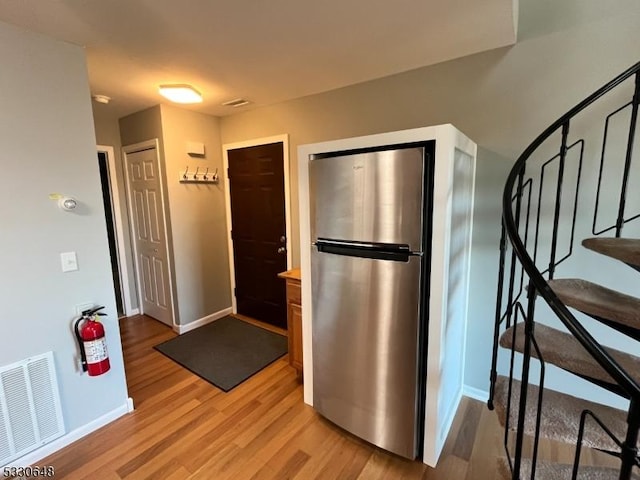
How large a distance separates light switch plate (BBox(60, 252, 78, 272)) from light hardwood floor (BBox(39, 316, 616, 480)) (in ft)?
3.68

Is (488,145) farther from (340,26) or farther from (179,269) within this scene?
(179,269)

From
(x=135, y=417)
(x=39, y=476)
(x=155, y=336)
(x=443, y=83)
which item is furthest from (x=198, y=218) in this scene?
(x=443, y=83)

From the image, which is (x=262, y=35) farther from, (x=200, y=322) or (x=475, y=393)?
(x=200, y=322)

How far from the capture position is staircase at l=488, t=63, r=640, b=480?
106 centimetres

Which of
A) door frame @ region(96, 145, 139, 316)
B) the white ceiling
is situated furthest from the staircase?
door frame @ region(96, 145, 139, 316)

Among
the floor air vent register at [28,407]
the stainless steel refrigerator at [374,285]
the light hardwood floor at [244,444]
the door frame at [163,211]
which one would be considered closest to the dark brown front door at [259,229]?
the door frame at [163,211]

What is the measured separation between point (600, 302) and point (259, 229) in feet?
9.66

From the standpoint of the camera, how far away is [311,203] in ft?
6.44

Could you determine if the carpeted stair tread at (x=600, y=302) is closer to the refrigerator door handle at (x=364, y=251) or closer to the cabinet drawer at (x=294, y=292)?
the refrigerator door handle at (x=364, y=251)

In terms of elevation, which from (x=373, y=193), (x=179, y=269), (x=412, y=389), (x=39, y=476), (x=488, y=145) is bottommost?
(x=39, y=476)

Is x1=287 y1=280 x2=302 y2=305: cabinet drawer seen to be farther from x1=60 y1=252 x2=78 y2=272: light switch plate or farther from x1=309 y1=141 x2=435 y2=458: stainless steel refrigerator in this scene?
x1=60 y1=252 x2=78 y2=272: light switch plate

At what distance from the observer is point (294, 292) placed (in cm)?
245

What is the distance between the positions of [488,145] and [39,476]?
11.1 ft

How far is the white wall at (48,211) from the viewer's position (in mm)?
1674
